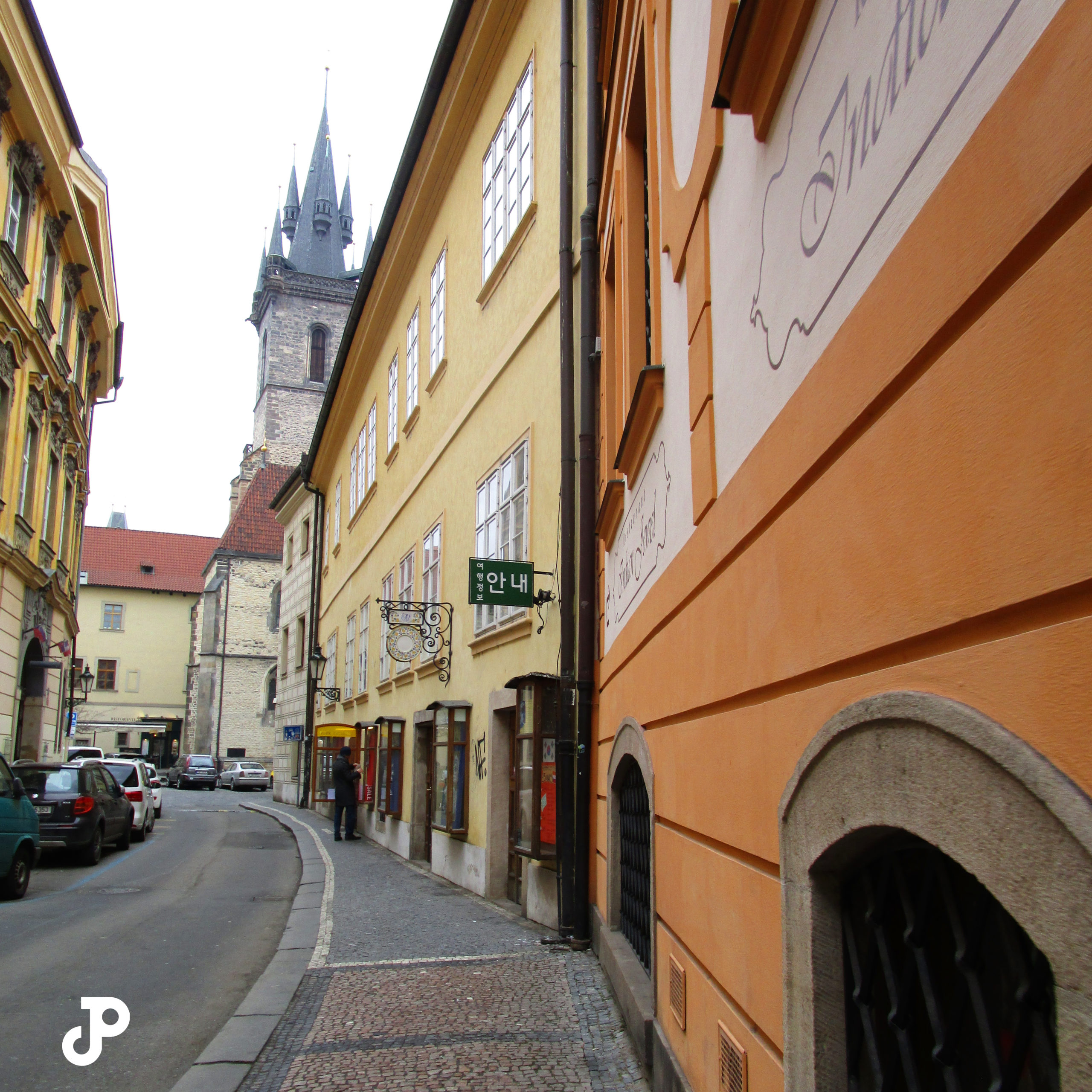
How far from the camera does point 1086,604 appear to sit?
132cm

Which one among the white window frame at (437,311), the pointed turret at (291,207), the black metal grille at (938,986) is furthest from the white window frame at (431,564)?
the pointed turret at (291,207)

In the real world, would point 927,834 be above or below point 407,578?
below

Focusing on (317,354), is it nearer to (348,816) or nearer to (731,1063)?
(348,816)

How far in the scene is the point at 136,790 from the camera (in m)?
21.7

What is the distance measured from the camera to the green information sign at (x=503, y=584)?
9.96 metres

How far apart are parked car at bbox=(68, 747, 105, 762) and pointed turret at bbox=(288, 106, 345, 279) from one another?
50.8 meters

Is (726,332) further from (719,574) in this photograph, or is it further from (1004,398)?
(1004,398)

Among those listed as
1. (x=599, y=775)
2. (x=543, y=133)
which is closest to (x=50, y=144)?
(x=543, y=133)

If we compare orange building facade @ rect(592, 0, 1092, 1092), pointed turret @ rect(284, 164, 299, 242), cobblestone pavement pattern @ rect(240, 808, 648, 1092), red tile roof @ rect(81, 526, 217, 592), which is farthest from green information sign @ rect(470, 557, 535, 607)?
pointed turret @ rect(284, 164, 299, 242)

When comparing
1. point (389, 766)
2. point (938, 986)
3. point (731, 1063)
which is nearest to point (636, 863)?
point (731, 1063)

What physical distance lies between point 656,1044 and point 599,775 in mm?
3703

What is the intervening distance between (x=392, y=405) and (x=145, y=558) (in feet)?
205

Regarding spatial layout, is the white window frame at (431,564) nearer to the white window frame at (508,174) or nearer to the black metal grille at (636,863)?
the white window frame at (508,174)

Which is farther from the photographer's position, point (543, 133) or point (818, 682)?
point (543, 133)
